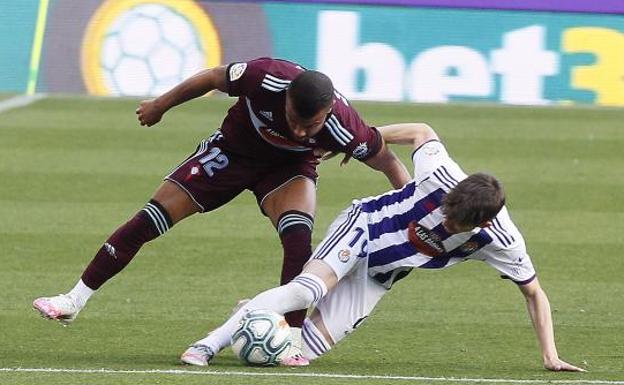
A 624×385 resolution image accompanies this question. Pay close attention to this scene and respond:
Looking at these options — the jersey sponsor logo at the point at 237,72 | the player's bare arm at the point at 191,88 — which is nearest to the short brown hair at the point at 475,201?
the jersey sponsor logo at the point at 237,72

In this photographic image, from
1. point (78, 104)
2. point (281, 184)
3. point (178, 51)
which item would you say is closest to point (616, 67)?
point (178, 51)

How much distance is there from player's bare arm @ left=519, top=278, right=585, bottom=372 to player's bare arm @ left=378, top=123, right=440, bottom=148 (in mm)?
969

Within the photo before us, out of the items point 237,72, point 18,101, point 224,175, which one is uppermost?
point 237,72

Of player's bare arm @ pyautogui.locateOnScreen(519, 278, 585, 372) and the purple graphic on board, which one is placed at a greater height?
player's bare arm @ pyautogui.locateOnScreen(519, 278, 585, 372)

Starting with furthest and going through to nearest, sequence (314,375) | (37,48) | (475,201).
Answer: (37,48) < (314,375) < (475,201)

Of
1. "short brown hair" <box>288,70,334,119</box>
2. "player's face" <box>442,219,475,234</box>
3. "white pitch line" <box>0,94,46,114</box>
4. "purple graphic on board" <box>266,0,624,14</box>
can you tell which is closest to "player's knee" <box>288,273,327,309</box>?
"player's face" <box>442,219,475,234</box>

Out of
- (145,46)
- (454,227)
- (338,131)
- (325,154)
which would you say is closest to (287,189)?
(325,154)

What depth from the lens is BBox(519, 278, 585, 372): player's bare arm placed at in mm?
7453

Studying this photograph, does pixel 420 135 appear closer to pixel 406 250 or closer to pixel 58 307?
pixel 406 250

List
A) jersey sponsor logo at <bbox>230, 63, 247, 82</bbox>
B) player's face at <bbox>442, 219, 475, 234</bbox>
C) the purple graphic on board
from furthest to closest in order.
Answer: the purple graphic on board < jersey sponsor logo at <bbox>230, 63, 247, 82</bbox> < player's face at <bbox>442, 219, 475, 234</bbox>

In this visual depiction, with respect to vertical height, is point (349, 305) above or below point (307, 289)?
below

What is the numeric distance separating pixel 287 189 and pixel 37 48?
530 inches

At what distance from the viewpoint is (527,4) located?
2106 centimetres

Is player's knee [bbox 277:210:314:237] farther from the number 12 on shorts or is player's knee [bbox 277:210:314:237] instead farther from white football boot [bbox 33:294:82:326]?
white football boot [bbox 33:294:82:326]
